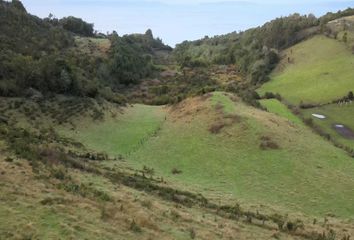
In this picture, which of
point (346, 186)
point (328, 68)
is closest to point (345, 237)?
→ point (346, 186)

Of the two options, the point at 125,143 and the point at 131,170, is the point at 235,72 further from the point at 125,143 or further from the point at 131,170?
the point at 131,170

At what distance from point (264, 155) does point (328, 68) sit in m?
75.9

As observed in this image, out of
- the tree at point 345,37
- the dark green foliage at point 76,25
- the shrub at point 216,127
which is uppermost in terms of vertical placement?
the dark green foliage at point 76,25

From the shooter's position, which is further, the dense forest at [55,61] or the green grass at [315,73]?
the green grass at [315,73]

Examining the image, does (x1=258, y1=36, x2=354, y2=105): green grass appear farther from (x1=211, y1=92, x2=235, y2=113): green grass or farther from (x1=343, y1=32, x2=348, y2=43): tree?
(x1=211, y1=92, x2=235, y2=113): green grass

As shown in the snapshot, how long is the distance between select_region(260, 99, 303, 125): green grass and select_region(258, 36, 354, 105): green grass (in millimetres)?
12467

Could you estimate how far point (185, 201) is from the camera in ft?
98.2

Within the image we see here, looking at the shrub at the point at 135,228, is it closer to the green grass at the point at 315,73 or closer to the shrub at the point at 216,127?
the shrub at the point at 216,127

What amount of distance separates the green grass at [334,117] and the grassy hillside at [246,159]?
17.8 meters

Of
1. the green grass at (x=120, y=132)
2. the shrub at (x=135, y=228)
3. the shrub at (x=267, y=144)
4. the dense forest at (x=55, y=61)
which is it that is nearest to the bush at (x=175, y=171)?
the green grass at (x=120, y=132)

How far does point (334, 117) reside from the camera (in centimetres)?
7906

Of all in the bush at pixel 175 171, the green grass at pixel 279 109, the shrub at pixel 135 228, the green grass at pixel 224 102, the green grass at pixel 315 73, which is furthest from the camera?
the green grass at pixel 315 73

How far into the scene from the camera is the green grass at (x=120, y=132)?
47.7 m

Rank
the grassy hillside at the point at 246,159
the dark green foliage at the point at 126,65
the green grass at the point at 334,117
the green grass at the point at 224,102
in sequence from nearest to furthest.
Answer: the grassy hillside at the point at 246,159 → the green grass at the point at 224,102 → the green grass at the point at 334,117 → the dark green foliage at the point at 126,65
